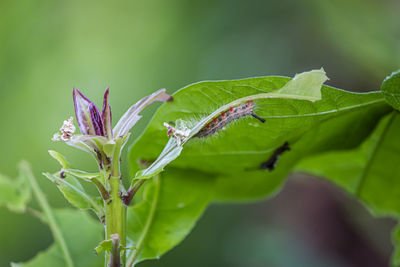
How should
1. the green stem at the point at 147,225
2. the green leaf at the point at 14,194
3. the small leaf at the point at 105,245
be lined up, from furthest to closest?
1. the green leaf at the point at 14,194
2. the green stem at the point at 147,225
3. the small leaf at the point at 105,245

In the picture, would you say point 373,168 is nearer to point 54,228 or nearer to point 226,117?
point 226,117

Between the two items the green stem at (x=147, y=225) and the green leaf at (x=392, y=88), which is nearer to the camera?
the green leaf at (x=392, y=88)

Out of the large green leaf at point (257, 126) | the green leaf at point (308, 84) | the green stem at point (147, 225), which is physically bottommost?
the green stem at point (147, 225)

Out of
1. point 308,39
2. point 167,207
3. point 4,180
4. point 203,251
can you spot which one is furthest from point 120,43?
point 167,207

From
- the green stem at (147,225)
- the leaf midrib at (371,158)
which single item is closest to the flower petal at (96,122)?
the green stem at (147,225)

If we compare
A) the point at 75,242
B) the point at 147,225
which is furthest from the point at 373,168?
the point at 75,242

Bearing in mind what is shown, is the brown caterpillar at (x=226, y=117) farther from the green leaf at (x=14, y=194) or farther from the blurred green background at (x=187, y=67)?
the blurred green background at (x=187, y=67)

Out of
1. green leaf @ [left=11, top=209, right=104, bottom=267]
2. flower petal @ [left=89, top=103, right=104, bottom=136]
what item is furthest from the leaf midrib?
green leaf @ [left=11, top=209, right=104, bottom=267]
